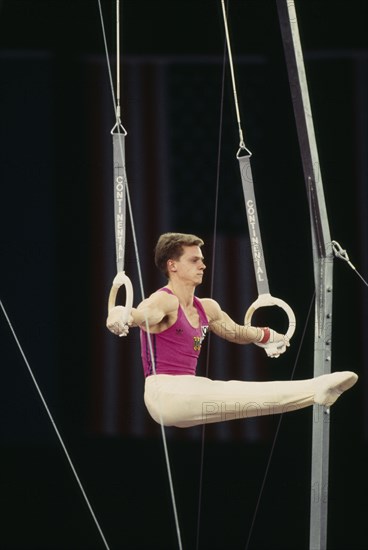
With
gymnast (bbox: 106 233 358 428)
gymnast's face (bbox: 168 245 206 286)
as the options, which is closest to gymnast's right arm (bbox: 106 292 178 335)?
gymnast (bbox: 106 233 358 428)

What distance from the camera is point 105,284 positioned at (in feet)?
21.8

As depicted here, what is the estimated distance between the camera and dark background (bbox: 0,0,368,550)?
6.56 meters

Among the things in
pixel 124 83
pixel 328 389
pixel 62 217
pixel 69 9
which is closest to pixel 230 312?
pixel 62 217

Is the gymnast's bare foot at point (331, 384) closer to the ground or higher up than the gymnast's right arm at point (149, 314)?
closer to the ground

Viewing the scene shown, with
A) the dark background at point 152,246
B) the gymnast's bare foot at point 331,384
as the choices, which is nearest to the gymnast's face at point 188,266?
the gymnast's bare foot at point 331,384

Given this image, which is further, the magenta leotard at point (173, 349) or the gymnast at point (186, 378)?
the magenta leotard at point (173, 349)

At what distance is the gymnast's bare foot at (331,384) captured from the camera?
12.6 feet

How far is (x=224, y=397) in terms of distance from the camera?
155 inches

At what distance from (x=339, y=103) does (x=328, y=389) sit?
315 cm

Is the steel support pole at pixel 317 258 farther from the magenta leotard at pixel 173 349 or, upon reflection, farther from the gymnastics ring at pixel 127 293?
the gymnastics ring at pixel 127 293

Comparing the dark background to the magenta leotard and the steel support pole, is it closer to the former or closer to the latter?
the steel support pole

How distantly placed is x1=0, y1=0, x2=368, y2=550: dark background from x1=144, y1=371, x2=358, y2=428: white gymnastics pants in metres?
2.55

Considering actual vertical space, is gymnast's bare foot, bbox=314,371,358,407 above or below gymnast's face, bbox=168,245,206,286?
below

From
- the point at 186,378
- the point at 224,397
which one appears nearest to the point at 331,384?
the point at 224,397
